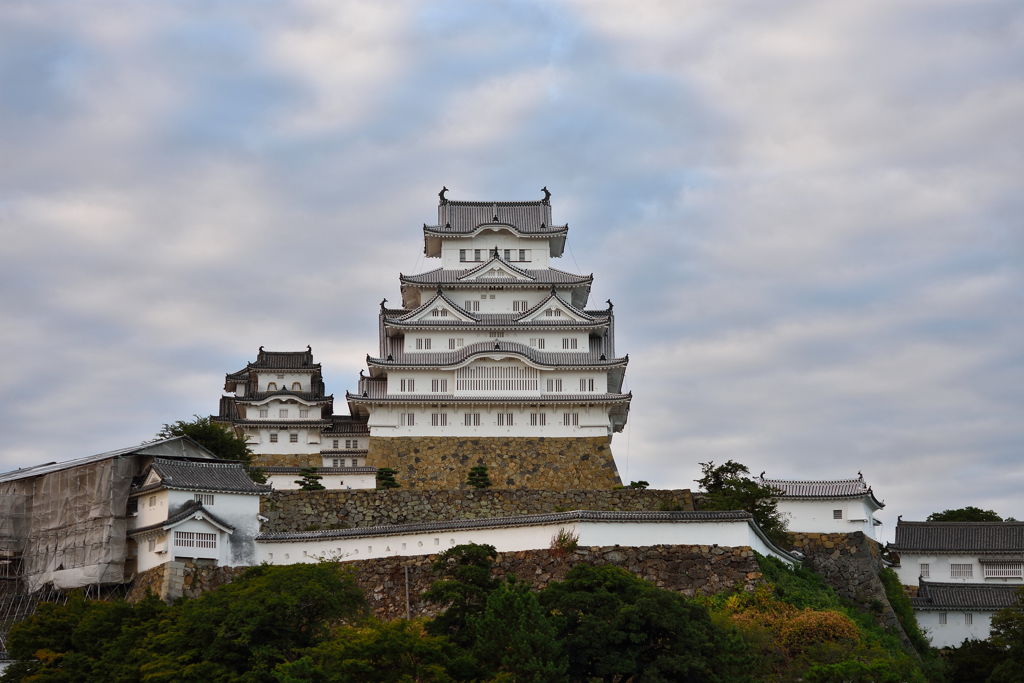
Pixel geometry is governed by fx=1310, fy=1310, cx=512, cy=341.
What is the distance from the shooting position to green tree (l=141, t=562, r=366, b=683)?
26031 millimetres

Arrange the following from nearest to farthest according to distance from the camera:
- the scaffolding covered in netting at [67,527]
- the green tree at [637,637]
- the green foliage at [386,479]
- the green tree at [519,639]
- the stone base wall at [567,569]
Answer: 1. the green tree at [519,639]
2. the green tree at [637,637]
3. the stone base wall at [567,569]
4. the scaffolding covered in netting at [67,527]
5. the green foliage at [386,479]

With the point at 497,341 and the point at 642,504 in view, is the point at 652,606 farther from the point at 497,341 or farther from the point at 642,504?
the point at 497,341

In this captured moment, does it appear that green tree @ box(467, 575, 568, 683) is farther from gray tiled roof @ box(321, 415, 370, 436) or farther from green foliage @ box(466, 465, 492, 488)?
gray tiled roof @ box(321, 415, 370, 436)

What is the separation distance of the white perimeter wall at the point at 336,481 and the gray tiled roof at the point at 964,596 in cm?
1860

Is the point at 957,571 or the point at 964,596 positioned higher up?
the point at 957,571

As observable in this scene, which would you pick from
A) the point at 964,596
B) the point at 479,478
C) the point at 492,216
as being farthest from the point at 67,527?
the point at 964,596

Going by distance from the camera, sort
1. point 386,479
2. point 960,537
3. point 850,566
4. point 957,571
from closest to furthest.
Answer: point 850,566 → point 386,479 → point 957,571 → point 960,537

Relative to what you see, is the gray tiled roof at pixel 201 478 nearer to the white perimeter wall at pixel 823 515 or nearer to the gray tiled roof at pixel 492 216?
the white perimeter wall at pixel 823 515

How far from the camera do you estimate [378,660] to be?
83.7ft

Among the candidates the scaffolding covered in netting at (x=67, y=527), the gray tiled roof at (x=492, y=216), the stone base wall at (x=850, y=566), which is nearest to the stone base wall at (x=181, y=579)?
the scaffolding covered in netting at (x=67, y=527)

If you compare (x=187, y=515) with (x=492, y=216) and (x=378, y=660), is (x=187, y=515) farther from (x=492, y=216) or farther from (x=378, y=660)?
(x=492, y=216)

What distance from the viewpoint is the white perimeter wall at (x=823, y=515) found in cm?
3981

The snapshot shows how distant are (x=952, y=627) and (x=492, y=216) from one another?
24597 millimetres

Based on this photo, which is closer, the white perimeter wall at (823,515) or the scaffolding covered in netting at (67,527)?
the scaffolding covered in netting at (67,527)
